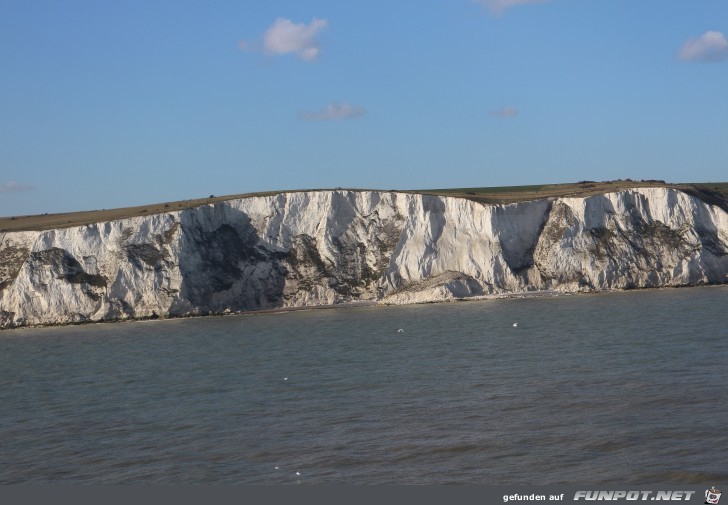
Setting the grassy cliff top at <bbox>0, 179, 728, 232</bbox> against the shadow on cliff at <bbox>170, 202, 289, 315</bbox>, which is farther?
the grassy cliff top at <bbox>0, 179, 728, 232</bbox>

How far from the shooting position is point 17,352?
53594 millimetres

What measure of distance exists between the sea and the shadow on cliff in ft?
74.7

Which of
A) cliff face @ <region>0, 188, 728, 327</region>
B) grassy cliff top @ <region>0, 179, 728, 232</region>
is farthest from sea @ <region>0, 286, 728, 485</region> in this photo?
grassy cliff top @ <region>0, 179, 728, 232</region>

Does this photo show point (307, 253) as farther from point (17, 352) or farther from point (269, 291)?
point (17, 352)

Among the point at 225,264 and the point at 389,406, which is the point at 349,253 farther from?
the point at 389,406

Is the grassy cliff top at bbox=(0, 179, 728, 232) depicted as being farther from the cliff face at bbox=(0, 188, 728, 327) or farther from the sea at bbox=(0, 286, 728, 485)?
the sea at bbox=(0, 286, 728, 485)

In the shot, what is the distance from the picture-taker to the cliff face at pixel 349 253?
244ft

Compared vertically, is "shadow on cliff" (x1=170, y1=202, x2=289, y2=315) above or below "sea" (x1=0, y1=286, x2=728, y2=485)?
above

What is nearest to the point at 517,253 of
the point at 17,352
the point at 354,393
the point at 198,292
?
the point at 198,292

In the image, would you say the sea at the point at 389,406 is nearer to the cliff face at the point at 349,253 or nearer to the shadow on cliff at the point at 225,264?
the cliff face at the point at 349,253

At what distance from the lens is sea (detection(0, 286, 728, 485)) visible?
829 inches

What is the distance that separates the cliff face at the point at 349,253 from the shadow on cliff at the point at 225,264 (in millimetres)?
103

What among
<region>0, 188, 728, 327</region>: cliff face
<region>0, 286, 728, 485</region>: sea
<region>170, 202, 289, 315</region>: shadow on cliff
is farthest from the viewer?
<region>170, 202, 289, 315</region>: shadow on cliff

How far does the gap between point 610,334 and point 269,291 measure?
39910 millimetres
